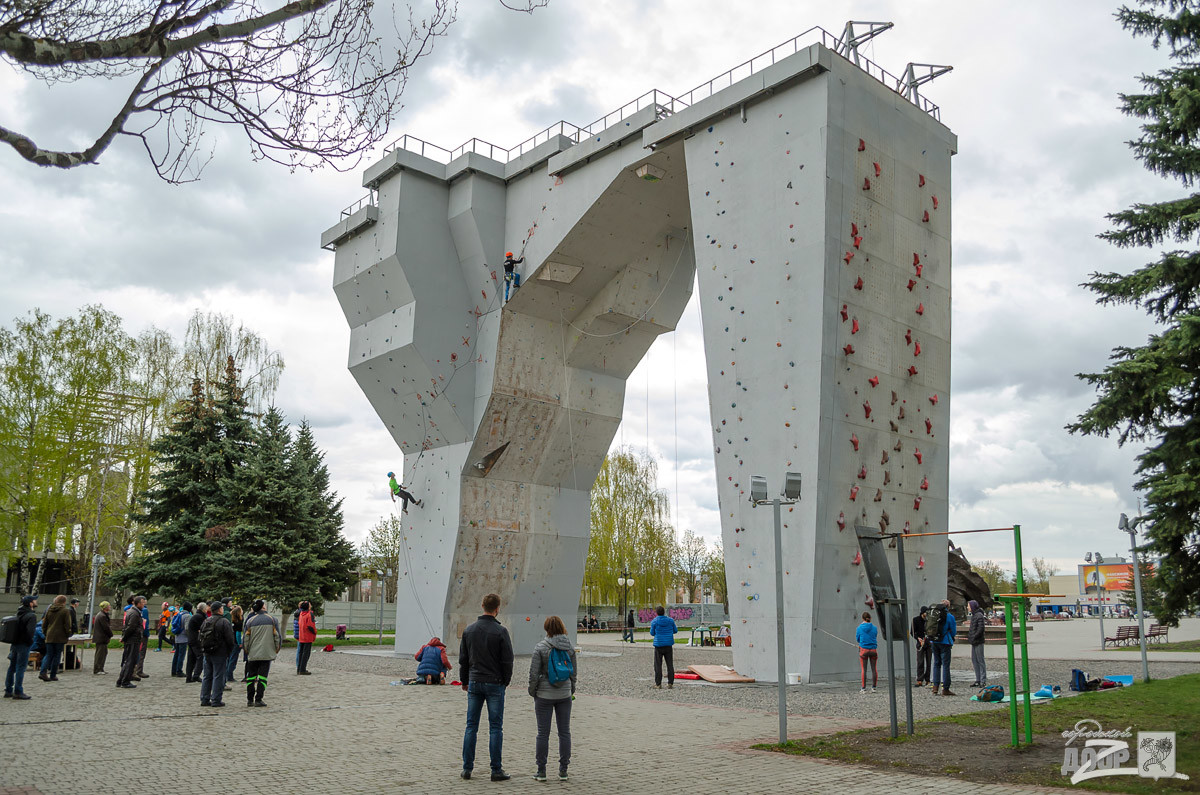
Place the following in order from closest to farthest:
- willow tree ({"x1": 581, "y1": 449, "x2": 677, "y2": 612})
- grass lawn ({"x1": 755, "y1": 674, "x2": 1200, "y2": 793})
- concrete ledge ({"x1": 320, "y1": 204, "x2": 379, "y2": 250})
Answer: grass lawn ({"x1": 755, "y1": 674, "x2": 1200, "y2": 793})
concrete ledge ({"x1": 320, "y1": 204, "x2": 379, "y2": 250})
willow tree ({"x1": 581, "y1": 449, "x2": 677, "y2": 612})

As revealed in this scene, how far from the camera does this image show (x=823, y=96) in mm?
16438

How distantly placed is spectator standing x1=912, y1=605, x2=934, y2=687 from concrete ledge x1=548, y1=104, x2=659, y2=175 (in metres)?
11.6

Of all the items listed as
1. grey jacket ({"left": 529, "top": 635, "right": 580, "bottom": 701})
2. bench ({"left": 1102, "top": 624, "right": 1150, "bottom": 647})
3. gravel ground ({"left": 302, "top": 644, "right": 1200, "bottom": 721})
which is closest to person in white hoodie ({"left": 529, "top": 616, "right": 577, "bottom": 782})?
A: grey jacket ({"left": 529, "top": 635, "right": 580, "bottom": 701})

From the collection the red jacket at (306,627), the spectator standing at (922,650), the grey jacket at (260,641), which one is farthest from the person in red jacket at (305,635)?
the spectator standing at (922,650)

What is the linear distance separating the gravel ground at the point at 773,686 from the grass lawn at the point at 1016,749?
1195 mm

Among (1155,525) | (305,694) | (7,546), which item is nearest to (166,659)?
(305,694)

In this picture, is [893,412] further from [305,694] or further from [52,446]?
[52,446]

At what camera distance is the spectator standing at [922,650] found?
47.8 feet

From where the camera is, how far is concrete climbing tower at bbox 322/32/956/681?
16219 millimetres

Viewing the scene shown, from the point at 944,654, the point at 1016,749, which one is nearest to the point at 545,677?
the point at 1016,749

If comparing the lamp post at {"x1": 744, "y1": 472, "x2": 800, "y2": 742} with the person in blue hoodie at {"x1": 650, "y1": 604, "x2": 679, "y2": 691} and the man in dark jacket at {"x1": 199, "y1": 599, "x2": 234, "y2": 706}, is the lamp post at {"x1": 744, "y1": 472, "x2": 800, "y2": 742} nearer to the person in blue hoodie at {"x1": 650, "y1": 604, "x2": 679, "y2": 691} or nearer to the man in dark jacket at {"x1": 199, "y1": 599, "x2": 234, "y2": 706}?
the person in blue hoodie at {"x1": 650, "y1": 604, "x2": 679, "y2": 691}

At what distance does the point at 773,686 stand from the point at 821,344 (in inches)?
240

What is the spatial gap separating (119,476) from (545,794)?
108ft

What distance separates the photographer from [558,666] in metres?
7.53
